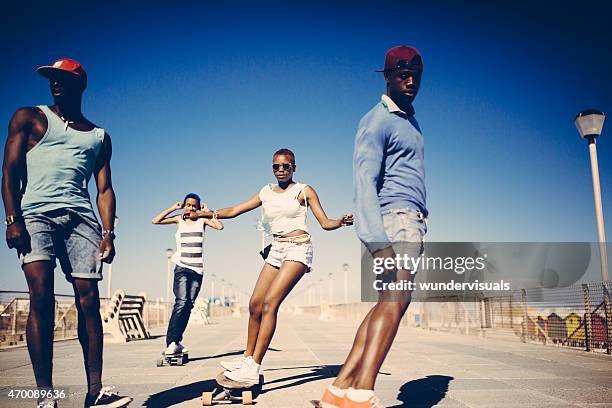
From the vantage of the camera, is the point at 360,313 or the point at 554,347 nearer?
the point at 554,347

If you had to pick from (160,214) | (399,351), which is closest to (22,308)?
(160,214)

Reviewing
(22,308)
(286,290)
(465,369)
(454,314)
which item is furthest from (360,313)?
(286,290)

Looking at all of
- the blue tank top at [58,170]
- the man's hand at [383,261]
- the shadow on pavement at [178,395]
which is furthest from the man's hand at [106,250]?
Result: the man's hand at [383,261]

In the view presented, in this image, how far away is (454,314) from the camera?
14.8 m

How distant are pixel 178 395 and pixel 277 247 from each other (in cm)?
143

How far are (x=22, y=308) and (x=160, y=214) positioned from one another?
8482mm

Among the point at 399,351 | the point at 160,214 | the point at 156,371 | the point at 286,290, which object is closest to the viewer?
the point at 286,290

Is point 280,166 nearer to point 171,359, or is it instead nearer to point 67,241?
point 67,241

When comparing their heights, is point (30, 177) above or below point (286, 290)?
above

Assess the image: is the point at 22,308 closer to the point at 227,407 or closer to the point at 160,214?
the point at 160,214

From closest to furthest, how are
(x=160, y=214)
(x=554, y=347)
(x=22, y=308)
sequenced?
(x=160, y=214), (x=554, y=347), (x=22, y=308)

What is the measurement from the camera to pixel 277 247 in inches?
167

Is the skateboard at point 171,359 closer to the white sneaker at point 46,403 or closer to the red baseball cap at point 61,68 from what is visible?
the white sneaker at point 46,403

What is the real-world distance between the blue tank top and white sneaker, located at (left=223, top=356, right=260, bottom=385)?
1.59 metres
